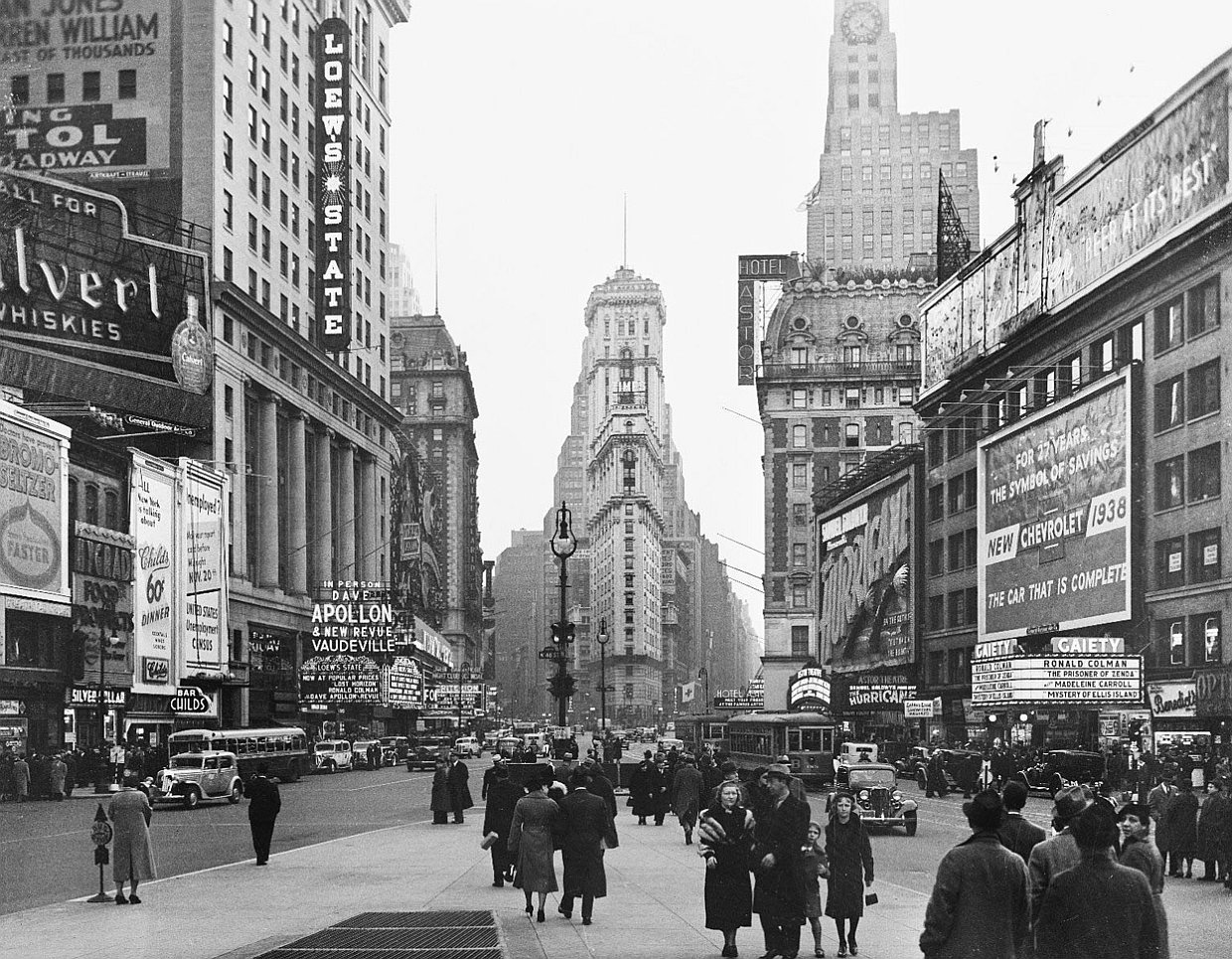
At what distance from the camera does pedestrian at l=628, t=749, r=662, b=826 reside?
40.4 meters

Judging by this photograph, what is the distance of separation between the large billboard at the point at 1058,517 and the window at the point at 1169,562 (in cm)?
124

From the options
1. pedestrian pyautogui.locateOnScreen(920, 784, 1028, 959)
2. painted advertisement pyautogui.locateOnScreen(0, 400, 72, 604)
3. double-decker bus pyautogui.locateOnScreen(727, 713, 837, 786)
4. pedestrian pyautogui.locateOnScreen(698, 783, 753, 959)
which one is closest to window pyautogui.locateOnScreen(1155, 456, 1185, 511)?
double-decker bus pyautogui.locateOnScreen(727, 713, 837, 786)

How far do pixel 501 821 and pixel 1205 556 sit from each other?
147 feet

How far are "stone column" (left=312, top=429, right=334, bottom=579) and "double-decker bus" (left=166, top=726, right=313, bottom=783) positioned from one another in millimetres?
34752

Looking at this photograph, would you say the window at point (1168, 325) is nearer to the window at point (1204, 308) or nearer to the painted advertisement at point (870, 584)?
the window at point (1204, 308)

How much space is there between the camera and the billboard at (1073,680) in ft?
186

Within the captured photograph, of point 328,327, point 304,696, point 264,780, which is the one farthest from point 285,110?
point 264,780

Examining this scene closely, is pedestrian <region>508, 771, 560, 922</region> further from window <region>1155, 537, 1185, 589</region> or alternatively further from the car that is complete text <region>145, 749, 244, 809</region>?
window <region>1155, 537, 1185, 589</region>

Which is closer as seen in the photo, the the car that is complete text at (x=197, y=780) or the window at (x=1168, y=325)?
the the car that is complete text at (x=197, y=780)

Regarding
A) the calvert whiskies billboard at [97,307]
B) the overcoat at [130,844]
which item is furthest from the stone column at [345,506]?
the overcoat at [130,844]

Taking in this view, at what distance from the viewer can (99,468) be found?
6688 centimetres

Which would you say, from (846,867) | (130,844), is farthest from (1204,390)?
(130,844)

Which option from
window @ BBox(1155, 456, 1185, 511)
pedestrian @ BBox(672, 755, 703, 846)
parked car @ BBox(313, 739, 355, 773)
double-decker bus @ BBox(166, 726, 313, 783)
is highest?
window @ BBox(1155, 456, 1185, 511)

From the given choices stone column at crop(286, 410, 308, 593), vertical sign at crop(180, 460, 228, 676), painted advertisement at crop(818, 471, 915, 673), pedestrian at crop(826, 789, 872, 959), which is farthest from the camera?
painted advertisement at crop(818, 471, 915, 673)
